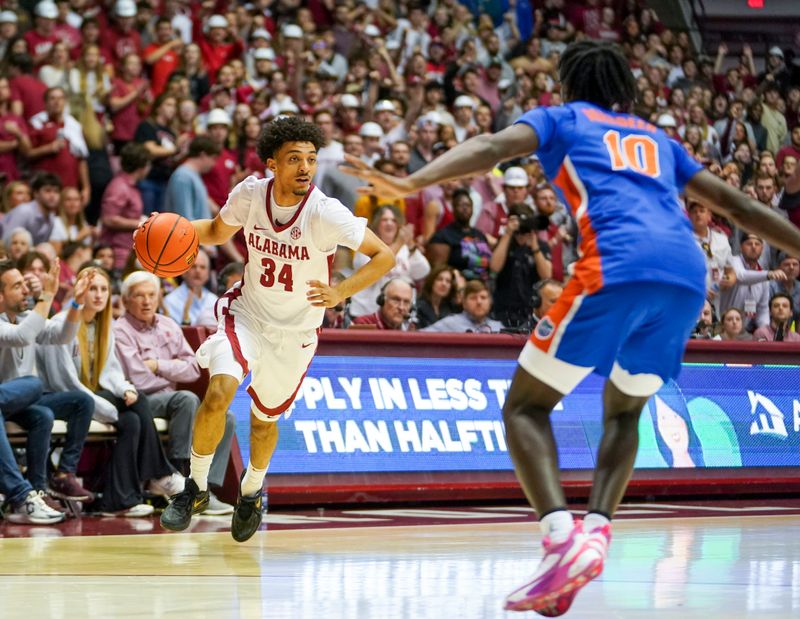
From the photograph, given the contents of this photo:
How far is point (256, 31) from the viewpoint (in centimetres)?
1723

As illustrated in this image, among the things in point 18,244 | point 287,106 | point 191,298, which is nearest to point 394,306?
point 191,298

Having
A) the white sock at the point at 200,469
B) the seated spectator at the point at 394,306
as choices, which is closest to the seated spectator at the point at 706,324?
the seated spectator at the point at 394,306

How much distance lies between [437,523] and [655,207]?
468cm

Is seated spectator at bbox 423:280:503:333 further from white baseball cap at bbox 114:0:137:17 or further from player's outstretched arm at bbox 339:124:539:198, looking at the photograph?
player's outstretched arm at bbox 339:124:539:198

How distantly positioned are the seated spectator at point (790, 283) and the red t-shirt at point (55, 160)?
7.89 meters

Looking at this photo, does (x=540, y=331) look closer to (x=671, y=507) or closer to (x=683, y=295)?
(x=683, y=295)

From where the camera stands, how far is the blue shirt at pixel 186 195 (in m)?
13.3

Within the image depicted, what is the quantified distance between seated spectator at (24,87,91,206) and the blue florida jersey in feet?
31.0

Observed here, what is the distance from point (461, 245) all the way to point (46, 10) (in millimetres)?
5555

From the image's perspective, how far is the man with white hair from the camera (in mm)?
10289

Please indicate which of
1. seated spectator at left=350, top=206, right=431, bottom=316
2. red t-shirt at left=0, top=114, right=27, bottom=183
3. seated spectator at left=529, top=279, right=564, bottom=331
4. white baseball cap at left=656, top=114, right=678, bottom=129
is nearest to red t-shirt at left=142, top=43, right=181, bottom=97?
red t-shirt at left=0, top=114, right=27, bottom=183

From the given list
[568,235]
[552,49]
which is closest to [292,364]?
[568,235]

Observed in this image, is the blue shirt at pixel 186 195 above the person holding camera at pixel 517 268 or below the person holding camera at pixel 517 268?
A: above

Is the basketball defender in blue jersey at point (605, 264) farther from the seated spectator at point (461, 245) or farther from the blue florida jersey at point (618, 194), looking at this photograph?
the seated spectator at point (461, 245)
